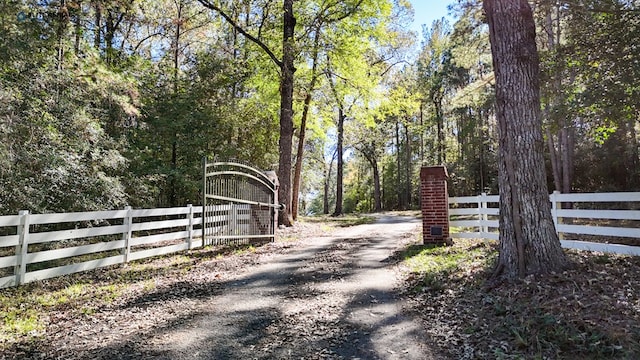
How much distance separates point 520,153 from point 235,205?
6.46m

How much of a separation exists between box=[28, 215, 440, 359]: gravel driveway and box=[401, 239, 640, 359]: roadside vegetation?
1.27ft

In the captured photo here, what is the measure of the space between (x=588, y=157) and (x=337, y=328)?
2482cm

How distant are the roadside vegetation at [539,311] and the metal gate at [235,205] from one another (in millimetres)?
4680

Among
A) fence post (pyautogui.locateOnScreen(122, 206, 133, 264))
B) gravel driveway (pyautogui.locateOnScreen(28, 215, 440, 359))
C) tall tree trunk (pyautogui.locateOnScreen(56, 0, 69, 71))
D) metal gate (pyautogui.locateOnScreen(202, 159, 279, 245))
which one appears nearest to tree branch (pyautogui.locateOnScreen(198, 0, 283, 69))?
metal gate (pyautogui.locateOnScreen(202, 159, 279, 245))

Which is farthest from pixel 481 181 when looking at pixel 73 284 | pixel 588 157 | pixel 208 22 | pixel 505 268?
pixel 73 284

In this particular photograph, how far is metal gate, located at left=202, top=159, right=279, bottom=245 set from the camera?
8.52 m

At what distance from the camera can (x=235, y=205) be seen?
9.38 m

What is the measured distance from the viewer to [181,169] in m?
14.3

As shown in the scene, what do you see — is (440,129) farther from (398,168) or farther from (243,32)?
(243,32)

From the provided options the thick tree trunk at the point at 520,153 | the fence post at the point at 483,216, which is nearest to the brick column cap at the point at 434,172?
the fence post at the point at 483,216

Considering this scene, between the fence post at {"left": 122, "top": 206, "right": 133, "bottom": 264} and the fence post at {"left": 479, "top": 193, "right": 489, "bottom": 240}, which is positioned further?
the fence post at {"left": 479, "top": 193, "right": 489, "bottom": 240}

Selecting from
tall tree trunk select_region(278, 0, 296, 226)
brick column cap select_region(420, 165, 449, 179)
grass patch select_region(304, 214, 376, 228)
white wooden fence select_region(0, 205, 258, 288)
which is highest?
tall tree trunk select_region(278, 0, 296, 226)

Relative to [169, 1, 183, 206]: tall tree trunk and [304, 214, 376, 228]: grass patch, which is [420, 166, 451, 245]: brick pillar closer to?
[304, 214, 376, 228]: grass patch

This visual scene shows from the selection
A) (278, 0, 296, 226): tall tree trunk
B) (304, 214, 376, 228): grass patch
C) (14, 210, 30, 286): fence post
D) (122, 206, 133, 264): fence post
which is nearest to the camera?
(14, 210, 30, 286): fence post
